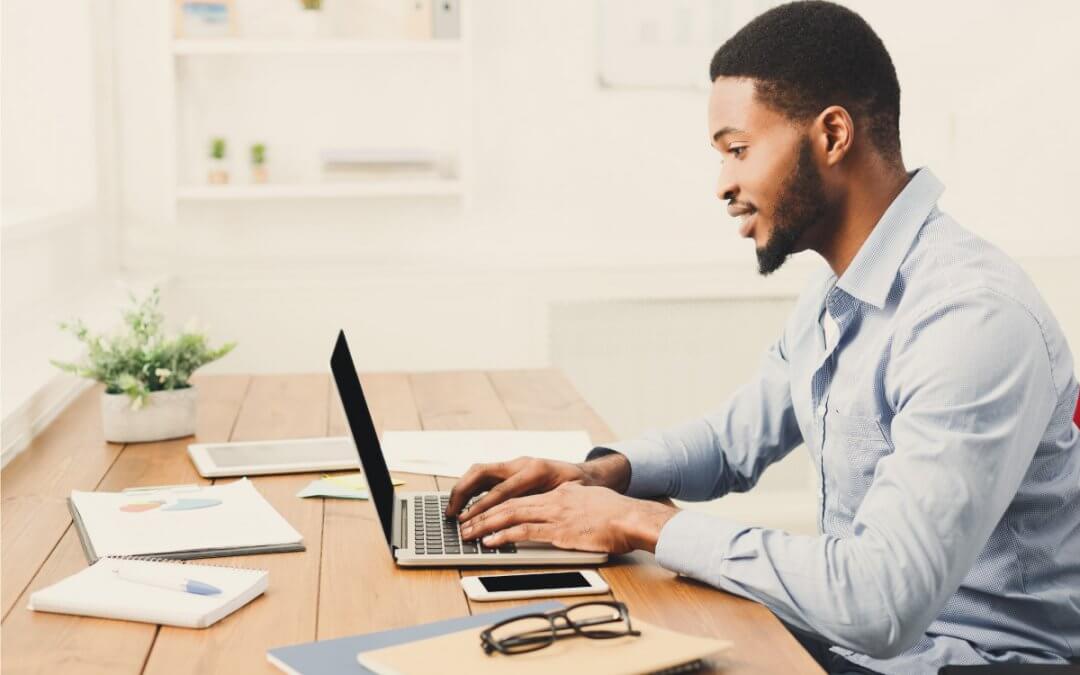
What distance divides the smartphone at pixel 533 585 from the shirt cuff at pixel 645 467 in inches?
14.7

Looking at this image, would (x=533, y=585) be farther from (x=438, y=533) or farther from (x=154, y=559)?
(x=154, y=559)

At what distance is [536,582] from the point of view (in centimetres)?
121

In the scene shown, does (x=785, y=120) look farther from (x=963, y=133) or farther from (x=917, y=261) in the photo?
(x=963, y=133)

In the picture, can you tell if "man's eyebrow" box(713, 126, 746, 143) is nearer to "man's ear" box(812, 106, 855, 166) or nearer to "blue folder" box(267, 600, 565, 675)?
"man's ear" box(812, 106, 855, 166)

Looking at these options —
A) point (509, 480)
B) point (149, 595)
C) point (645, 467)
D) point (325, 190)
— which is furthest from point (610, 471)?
point (325, 190)

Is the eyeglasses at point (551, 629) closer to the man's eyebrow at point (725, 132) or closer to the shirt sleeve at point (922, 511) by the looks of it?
the shirt sleeve at point (922, 511)

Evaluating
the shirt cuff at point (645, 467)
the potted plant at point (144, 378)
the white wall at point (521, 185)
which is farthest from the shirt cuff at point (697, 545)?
the white wall at point (521, 185)

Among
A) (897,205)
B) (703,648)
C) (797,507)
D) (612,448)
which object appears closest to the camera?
(703,648)

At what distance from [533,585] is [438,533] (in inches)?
7.8

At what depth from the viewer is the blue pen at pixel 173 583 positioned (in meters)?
1.17

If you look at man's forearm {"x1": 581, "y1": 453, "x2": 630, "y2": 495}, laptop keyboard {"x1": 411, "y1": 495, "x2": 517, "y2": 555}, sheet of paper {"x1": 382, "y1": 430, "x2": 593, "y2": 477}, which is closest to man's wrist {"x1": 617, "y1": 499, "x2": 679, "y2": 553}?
laptop keyboard {"x1": 411, "y1": 495, "x2": 517, "y2": 555}

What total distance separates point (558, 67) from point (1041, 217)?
1455mm

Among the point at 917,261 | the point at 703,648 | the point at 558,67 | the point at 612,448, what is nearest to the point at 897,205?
the point at 917,261

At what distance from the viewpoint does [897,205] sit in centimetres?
141
